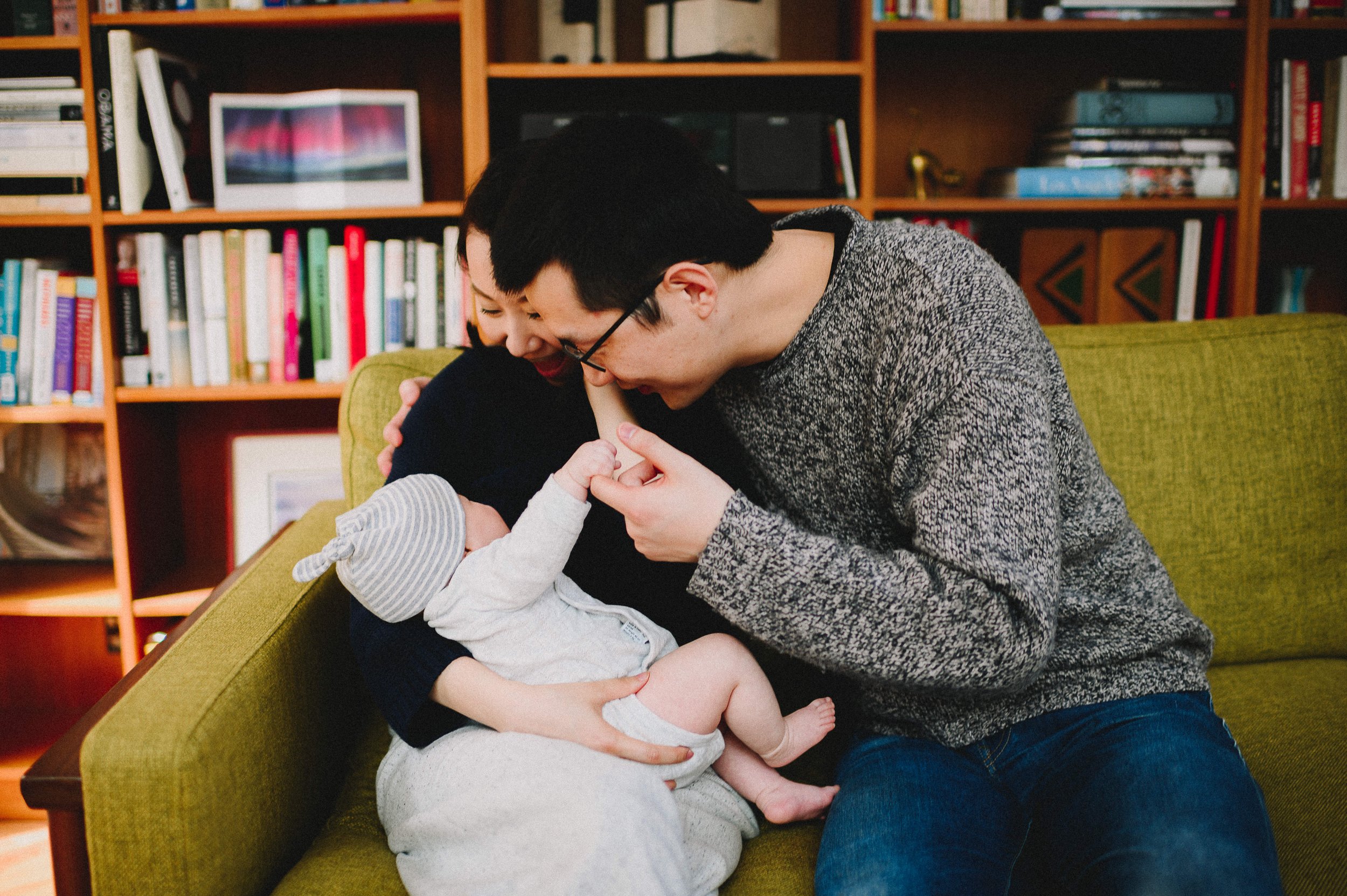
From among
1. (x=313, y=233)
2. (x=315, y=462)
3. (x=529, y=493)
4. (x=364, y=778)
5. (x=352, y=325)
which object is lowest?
(x=364, y=778)

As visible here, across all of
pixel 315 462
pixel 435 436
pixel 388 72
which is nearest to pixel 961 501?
pixel 435 436

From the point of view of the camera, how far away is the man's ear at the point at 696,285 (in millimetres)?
973

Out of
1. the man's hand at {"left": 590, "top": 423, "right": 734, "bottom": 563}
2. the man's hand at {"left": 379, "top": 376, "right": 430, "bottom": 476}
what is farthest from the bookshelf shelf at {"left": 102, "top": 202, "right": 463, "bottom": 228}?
the man's hand at {"left": 590, "top": 423, "right": 734, "bottom": 563}

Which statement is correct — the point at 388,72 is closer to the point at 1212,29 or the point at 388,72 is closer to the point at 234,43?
the point at 234,43

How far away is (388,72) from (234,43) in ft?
1.27

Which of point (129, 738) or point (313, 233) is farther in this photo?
point (313, 233)

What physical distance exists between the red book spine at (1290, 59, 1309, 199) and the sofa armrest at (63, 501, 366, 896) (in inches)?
89.0

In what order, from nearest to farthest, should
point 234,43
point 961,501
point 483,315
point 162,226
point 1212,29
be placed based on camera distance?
point 961,501
point 483,315
point 1212,29
point 162,226
point 234,43

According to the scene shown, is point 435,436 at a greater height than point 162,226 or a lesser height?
lesser

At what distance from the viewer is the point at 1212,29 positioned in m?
1.99

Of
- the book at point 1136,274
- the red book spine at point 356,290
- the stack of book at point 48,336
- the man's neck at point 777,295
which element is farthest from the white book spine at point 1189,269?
the stack of book at point 48,336

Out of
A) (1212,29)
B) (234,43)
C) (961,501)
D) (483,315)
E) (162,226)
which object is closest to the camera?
(961,501)

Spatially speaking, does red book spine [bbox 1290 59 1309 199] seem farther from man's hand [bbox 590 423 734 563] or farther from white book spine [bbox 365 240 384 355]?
white book spine [bbox 365 240 384 355]

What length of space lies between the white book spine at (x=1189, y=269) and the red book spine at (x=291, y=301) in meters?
2.09
